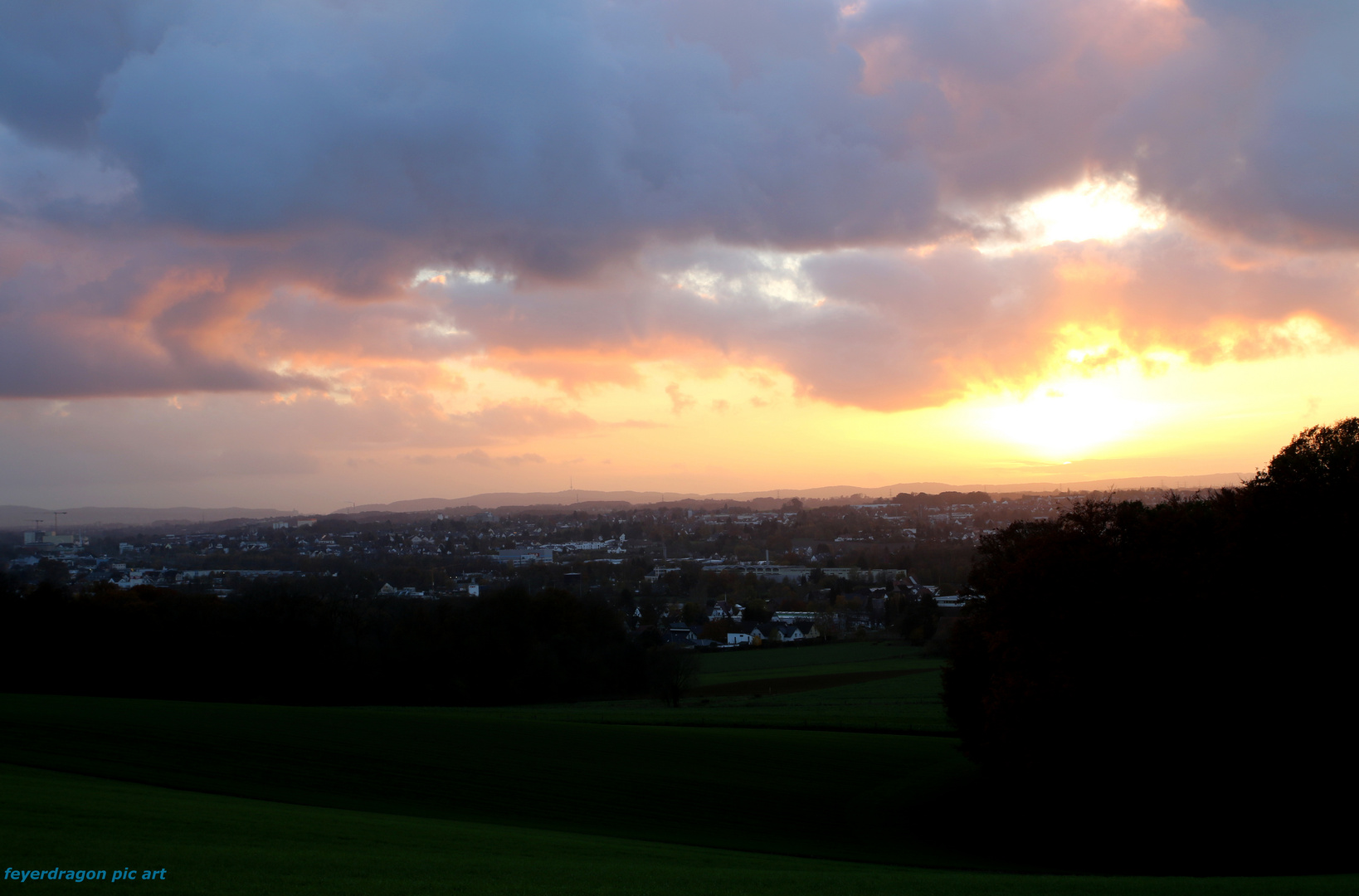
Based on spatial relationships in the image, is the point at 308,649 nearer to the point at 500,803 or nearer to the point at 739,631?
the point at 500,803

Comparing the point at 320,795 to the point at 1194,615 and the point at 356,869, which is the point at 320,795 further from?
the point at 1194,615

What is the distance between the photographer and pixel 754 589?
140625 millimetres

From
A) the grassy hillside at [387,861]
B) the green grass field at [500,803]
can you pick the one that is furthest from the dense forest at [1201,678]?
the grassy hillside at [387,861]

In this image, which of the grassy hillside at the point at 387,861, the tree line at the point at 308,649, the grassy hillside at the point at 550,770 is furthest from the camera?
the tree line at the point at 308,649

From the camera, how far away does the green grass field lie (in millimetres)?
13094

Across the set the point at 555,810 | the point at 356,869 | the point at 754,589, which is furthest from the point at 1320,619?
the point at 754,589

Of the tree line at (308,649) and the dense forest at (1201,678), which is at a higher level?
the dense forest at (1201,678)

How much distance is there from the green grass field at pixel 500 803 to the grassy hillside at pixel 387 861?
7 centimetres

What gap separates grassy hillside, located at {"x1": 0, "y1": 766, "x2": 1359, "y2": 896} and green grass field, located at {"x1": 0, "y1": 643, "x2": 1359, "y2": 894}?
71 millimetres

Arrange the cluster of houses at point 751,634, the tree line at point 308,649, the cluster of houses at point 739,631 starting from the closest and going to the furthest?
the tree line at point 308,649, the cluster of houses at point 751,634, the cluster of houses at point 739,631

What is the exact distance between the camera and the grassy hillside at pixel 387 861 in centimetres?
1180

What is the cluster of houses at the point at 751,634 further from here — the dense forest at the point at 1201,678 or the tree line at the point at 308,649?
the dense forest at the point at 1201,678

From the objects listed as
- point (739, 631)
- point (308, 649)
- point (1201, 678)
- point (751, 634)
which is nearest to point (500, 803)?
point (1201, 678)

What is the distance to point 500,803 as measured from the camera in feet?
77.6
